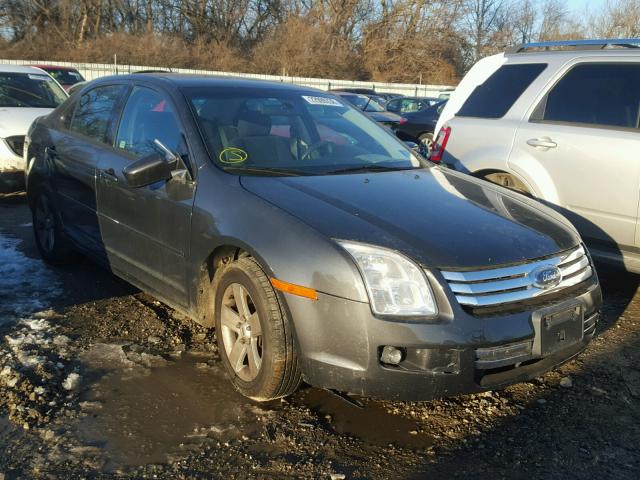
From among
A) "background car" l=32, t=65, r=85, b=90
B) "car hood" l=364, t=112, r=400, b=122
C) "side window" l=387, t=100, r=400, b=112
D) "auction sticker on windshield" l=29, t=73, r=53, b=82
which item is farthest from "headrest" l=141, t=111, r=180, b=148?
"background car" l=32, t=65, r=85, b=90

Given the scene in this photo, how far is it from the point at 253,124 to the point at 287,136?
0.74 ft

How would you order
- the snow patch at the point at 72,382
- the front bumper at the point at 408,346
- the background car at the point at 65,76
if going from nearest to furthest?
the front bumper at the point at 408,346
the snow patch at the point at 72,382
the background car at the point at 65,76

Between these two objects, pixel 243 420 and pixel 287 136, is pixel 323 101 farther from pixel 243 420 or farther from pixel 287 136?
pixel 243 420

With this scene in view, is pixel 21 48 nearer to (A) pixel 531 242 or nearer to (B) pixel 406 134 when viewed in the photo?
(B) pixel 406 134

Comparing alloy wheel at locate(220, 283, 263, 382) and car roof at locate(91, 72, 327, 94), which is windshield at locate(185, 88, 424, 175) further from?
alloy wheel at locate(220, 283, 263, 382)

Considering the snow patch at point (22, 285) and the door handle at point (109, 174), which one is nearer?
the door handle at point (109, 174)

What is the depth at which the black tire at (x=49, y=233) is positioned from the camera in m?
5.07

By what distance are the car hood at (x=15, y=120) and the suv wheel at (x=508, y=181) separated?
5648mm

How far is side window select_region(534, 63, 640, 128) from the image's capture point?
4.70m

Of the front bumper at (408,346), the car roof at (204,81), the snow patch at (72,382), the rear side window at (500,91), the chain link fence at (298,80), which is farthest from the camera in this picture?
the chain link fence at (298,80)

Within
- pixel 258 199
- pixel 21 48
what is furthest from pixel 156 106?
pixel 21 48

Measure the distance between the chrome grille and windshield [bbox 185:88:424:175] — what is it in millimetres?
1213

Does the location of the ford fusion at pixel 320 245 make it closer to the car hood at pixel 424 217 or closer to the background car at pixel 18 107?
the car hood at pixel 424 217

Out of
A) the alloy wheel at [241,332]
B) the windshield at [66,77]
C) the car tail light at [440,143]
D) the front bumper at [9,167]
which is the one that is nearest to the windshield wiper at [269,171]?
the alloy wheel at [241,332]
